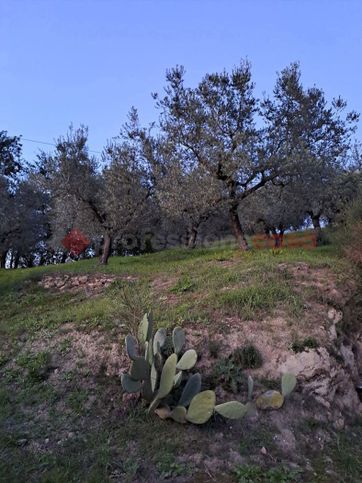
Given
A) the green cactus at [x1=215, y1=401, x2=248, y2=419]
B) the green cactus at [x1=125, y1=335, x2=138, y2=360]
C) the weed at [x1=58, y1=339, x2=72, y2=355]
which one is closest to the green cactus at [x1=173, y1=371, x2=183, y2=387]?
the green cactus at [x1=125, y1=335, x2=138, y2=360]

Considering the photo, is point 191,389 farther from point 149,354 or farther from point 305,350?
point 305,350

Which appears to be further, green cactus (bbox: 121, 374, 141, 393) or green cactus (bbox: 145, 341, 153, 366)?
green cactus (bbox: 145, 341, 153, 366)

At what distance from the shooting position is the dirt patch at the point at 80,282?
10.5 meters

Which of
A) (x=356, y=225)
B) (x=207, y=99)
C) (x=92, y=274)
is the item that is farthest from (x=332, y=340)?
(x=207, y=99)

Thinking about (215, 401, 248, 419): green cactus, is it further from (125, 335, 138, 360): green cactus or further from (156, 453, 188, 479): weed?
(125, 335, 138, 360): green cactus

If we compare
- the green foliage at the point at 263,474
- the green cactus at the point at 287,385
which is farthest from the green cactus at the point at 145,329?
the green foliage at the point at 263,474

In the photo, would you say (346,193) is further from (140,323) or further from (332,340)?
(140,323)

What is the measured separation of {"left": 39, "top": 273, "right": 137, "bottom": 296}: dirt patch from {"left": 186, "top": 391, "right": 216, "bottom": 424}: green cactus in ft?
19.0

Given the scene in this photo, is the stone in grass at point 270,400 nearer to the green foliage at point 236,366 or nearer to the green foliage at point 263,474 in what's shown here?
the green foliage at point 236,366

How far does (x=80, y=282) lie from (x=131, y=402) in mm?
6423

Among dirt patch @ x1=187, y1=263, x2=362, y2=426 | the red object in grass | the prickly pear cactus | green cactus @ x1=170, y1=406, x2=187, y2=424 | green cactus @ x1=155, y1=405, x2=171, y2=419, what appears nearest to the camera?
the prickly pear cactus

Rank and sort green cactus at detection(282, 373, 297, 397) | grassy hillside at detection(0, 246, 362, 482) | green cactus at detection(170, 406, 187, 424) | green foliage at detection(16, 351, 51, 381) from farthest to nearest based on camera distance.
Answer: green foliage at detection(16, 351, 51, 381) → green cactus at detection(282, 373, 297, 397) → green cactus at detection(170, 406, 187, 424) → grassy hillside at detection(0, 246, 362, 482)

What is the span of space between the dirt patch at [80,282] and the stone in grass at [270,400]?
5725mm

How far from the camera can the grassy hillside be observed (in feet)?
13.7
